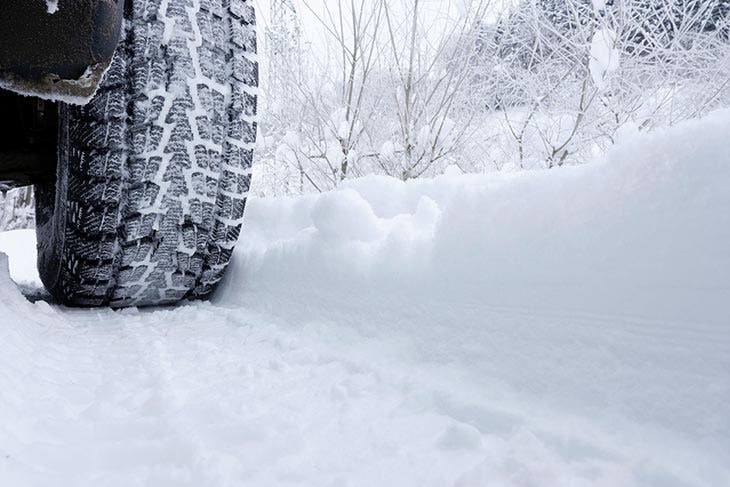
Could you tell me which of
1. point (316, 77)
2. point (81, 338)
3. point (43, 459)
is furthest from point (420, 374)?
point (316, 77)

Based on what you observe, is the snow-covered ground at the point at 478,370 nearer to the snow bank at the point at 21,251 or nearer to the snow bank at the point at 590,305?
the snow bank at the point at 590,305

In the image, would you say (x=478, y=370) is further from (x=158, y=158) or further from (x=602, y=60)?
(x=602, y=60)

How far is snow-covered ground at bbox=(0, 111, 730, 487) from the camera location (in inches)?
20.1

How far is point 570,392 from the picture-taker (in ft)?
2.02

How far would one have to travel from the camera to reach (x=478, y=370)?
723mm

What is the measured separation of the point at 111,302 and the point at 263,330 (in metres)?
0.45

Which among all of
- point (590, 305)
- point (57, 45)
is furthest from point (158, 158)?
point (590, 305)

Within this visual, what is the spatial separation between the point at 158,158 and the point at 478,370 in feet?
2.59

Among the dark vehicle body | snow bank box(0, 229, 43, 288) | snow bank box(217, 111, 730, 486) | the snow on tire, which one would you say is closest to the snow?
the snow on tire

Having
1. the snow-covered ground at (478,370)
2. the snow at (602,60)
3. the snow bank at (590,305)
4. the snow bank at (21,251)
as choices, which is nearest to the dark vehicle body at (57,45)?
the snow-covered ground at (478,370)

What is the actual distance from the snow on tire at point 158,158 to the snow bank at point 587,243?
0.35 metres

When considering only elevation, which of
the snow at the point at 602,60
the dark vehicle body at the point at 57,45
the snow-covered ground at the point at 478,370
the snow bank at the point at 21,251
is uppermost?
the snow at the point at 602,60

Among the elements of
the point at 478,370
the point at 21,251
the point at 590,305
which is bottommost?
the point at 21,251

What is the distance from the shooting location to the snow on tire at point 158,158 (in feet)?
3.62
